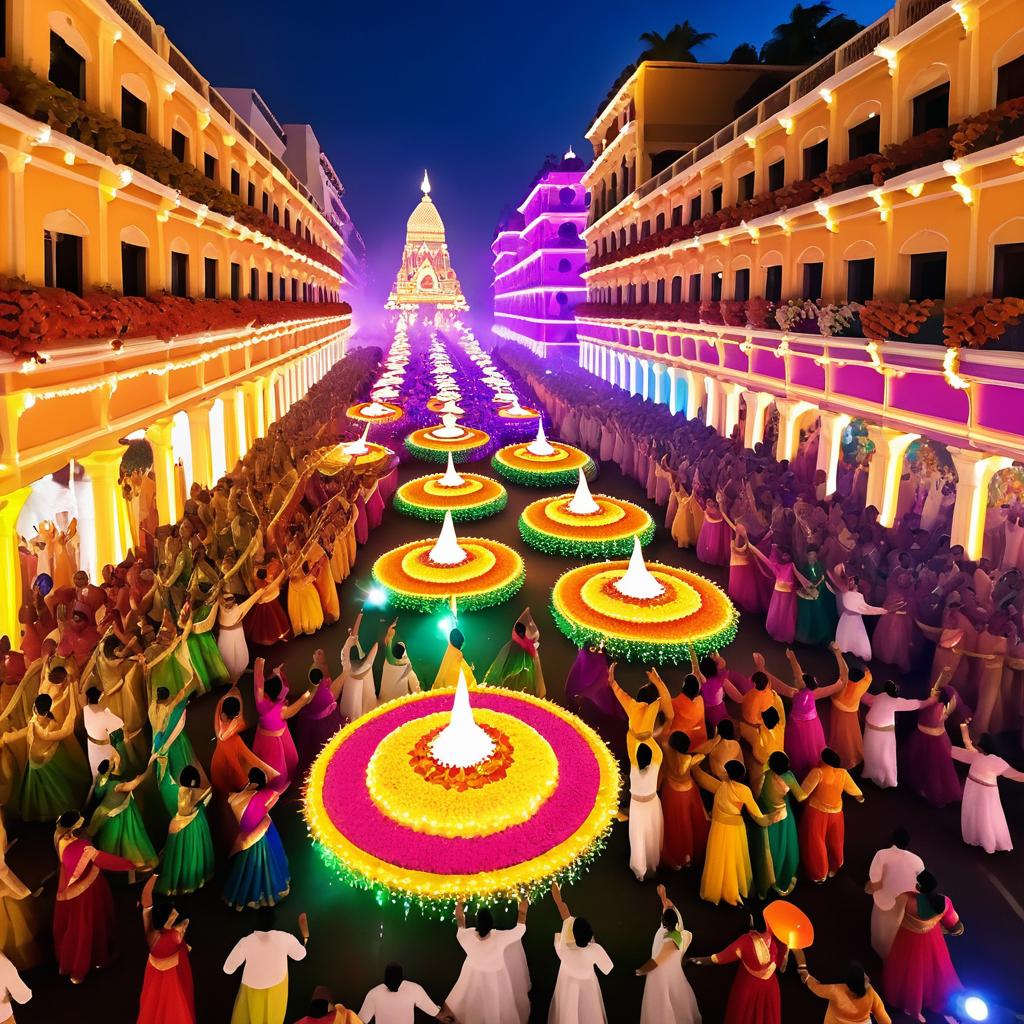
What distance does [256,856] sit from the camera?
720 cm

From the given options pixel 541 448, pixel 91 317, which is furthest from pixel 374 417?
pixel 91 317

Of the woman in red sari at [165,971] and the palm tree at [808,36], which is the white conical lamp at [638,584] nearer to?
the woman in red sari at [165,971]

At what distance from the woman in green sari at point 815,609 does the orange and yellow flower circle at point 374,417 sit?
64.5 ft

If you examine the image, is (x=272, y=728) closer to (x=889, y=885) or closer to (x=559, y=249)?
(x=889, y=885)

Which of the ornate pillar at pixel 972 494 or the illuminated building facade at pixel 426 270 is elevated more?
the illuminated building facade at pixel 426 270

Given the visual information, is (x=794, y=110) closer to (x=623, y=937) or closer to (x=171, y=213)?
(x=171, y=213)

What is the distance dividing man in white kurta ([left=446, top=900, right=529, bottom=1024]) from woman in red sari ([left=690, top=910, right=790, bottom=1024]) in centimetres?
157

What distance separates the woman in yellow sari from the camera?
7125 mm

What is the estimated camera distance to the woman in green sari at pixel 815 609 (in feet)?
41.6

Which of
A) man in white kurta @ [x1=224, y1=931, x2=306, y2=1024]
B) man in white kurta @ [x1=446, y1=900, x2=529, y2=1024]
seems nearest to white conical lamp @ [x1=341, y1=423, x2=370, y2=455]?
man in white kurta @ [x1=224, y1=931, x2=306, y2=1024]

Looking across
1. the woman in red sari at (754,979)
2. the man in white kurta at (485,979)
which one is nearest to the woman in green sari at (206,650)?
the man in white kurta at (485,979)

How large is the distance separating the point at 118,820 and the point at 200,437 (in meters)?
15.0

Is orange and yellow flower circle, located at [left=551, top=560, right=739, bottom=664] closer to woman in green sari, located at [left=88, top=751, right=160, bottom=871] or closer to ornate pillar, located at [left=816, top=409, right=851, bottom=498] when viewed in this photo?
woman in green sari, located at [left=88, top=751, right=160, bottom=871]

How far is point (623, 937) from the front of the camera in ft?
23.2
